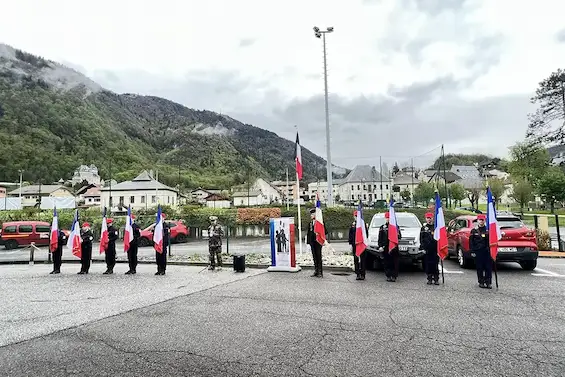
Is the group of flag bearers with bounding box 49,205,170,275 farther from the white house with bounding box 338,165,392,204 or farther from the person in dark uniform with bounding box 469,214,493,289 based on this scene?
the white house with bounding box 338,165,392,204

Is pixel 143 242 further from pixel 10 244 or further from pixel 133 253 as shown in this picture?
pixel 133 253

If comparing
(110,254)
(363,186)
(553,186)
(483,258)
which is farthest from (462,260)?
(363,186)

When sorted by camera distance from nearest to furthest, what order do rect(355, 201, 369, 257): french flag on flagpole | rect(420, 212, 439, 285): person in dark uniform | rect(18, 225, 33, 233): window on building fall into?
rect(420, 212, 439, 285): person in dark uniform < rect(355, 201, 369, 257): french flag on flagpole < rect(18, 225, 33, 233): window on building

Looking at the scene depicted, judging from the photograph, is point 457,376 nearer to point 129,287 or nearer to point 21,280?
point 129,287

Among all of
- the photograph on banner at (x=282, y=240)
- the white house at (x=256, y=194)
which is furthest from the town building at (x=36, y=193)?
the photograph on banner at (x=282, y=240)

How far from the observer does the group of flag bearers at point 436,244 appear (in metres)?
9.69

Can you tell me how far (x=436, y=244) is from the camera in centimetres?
1037

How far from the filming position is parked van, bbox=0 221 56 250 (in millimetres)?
24516

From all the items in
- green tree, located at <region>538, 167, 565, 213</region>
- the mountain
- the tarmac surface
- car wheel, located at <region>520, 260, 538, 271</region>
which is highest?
the mountain

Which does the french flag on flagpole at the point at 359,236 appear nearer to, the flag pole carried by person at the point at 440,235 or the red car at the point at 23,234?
the flag pole carried by person at the point at 440,235

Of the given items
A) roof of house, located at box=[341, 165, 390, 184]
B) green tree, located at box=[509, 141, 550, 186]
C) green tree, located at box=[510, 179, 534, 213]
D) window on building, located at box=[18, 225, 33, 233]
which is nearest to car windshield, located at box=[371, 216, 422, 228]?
window on building, located at box=[18, 225, 33, 233]

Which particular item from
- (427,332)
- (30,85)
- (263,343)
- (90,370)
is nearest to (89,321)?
(90,370)

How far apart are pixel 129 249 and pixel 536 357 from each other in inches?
464

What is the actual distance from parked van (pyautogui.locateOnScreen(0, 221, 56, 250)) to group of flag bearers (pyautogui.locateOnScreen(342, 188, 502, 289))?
2181 centimetres
